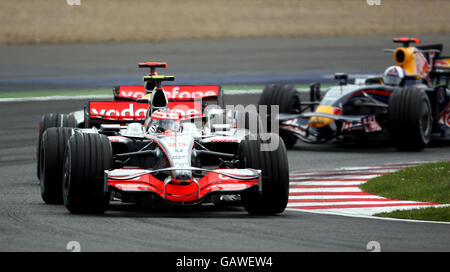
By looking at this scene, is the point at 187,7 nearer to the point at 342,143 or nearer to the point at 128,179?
the point at 342,143

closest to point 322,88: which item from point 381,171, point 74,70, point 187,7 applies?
point 74,70

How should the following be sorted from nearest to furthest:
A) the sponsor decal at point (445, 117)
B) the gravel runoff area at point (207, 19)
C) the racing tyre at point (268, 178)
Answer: the racing tyre at point (268, 178) < the sponsor decal at point (445, 117) < the gravel runoff area at point (207, 19)

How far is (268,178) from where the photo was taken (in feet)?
35.8

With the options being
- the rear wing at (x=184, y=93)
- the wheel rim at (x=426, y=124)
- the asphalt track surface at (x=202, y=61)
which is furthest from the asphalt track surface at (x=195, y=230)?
the asphalt track surface at (x=202, y=61)

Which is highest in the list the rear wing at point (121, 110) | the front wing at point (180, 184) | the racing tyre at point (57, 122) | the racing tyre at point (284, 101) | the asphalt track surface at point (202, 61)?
the rear wing at point (121, 110)

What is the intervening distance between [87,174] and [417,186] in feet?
16.2

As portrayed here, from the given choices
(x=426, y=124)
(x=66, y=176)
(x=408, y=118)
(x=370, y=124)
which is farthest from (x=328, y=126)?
(x=66, y=176)

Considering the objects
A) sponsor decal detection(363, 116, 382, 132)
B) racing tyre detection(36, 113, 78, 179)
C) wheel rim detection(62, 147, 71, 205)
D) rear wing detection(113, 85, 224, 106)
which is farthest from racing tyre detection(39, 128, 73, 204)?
sponsor decal detection(363, 116, 382, 132)

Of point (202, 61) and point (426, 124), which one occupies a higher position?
point (426, 124)

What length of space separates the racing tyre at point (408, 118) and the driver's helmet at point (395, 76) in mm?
1405

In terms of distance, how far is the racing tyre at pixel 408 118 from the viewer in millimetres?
18047

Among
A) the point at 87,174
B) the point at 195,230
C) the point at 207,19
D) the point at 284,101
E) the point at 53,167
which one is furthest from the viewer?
the point at 207,19

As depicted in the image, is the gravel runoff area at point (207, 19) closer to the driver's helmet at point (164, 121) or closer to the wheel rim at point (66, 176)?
the driver's helmet at point (164, 121)

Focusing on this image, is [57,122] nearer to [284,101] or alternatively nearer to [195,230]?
[195,230]
